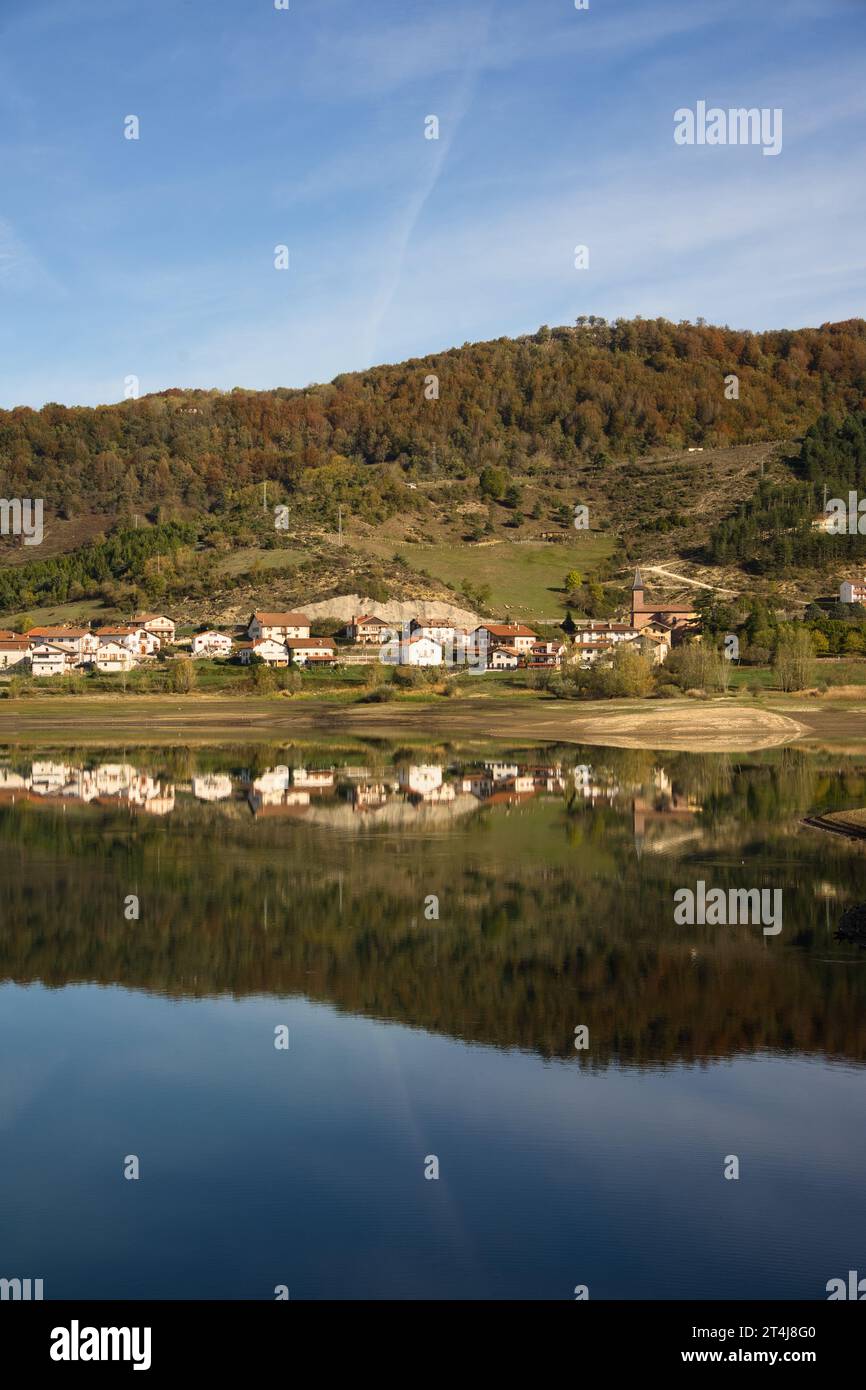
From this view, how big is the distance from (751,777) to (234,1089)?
29.9 meters

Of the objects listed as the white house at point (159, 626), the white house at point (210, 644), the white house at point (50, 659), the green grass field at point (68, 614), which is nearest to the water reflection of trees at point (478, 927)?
the white house at point (50, 659)

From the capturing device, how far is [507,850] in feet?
90.2

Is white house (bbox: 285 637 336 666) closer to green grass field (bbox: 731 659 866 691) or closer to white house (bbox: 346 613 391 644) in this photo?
white house (bbox: 346 613 391 644)

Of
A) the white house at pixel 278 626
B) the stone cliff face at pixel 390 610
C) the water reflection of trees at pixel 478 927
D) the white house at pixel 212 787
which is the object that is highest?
the stone cliff face at pixel 390 610

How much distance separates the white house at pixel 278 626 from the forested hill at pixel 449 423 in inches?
2829

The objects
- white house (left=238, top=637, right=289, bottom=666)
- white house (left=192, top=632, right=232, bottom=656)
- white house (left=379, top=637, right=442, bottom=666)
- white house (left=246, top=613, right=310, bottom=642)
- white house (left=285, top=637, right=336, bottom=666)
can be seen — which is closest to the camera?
white house (left=379, top=637, right=442, bottom=666)

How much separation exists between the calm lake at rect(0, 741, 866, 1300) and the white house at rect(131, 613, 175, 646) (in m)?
70.8

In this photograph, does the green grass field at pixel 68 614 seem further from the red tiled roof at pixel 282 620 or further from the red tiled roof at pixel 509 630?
the red tiled roof at pixel 509 630

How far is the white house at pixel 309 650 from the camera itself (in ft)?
295

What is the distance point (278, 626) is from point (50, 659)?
52.2ft

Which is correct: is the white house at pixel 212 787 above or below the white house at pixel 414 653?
below

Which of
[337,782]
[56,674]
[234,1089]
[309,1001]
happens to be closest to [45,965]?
[309,1001]

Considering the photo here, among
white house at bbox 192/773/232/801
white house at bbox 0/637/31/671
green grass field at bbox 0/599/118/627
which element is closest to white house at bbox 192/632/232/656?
white house at bbox 0/637/31/671

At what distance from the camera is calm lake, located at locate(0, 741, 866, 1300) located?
9922 mm
